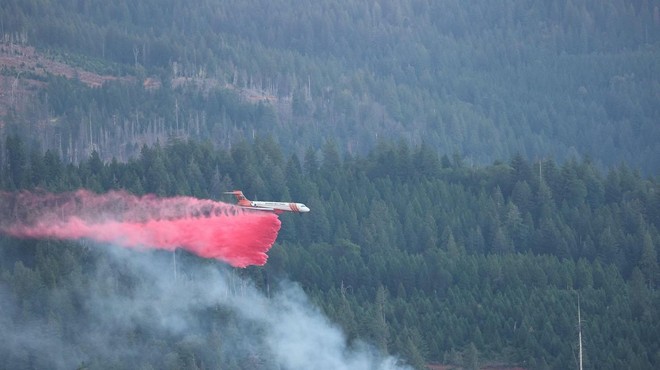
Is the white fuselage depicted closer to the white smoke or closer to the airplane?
the airplane

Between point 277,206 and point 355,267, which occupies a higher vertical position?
point 277,206

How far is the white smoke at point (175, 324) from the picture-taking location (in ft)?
342

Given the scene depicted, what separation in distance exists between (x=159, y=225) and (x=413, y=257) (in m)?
20.7

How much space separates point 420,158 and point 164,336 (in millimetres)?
39046

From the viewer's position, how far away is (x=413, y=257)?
402 ft

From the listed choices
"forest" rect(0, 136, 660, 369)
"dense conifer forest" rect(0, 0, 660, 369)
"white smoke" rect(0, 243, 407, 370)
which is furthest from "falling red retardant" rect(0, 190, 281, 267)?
"white smoke" rect(0, 243, 407, 370)

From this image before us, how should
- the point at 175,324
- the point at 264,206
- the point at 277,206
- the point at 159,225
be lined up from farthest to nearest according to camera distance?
1. the point at 277,206
2. the point at 159,225
3. the point at 264,206
4. the point at 175,324

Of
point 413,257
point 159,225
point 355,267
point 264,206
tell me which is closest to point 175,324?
point 159,225

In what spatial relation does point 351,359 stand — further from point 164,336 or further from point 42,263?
point 42,263

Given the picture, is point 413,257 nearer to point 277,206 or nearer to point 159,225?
point 277,206

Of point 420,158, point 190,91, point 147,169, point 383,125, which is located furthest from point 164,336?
point 383,125

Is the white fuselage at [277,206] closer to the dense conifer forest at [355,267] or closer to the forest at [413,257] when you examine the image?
the dense conifer forest at [355,267]

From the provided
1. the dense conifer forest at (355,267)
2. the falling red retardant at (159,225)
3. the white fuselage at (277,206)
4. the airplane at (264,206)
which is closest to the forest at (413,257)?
the dense conifer forest at (355,267)

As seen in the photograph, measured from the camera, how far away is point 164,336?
107 metres
